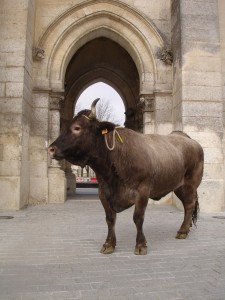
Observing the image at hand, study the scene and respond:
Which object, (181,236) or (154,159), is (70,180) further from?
(154,159)

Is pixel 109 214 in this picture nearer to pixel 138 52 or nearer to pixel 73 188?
pixel 138 52

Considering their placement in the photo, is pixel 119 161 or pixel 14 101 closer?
pixel 119 161

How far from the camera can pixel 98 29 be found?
9.00 meters

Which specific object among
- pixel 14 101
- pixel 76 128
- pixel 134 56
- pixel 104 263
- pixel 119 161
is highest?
pixel 134 56

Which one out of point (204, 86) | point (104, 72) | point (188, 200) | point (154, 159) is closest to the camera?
point (154, 159)

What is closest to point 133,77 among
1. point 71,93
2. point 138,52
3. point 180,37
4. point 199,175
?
point 71,93

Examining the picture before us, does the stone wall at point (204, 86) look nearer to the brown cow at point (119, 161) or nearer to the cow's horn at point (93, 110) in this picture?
the brown cow at point (119, 161)

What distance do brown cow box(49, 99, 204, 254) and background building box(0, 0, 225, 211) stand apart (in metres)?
3.60

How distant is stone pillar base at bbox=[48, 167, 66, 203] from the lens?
825 cm

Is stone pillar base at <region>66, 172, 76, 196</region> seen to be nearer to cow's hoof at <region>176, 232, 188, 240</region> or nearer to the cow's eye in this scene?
cow's hoof at <region>176, 232, 188, 240</region>

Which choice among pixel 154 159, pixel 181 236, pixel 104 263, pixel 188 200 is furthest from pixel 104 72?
pixel 104 263

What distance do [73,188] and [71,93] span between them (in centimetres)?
446

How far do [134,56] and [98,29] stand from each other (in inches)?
52.0

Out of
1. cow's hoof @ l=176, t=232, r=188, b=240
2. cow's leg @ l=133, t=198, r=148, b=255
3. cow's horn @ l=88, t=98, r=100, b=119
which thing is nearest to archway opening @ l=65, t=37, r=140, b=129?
cow's hoof @ l=176, t=232, r=188, b=240
